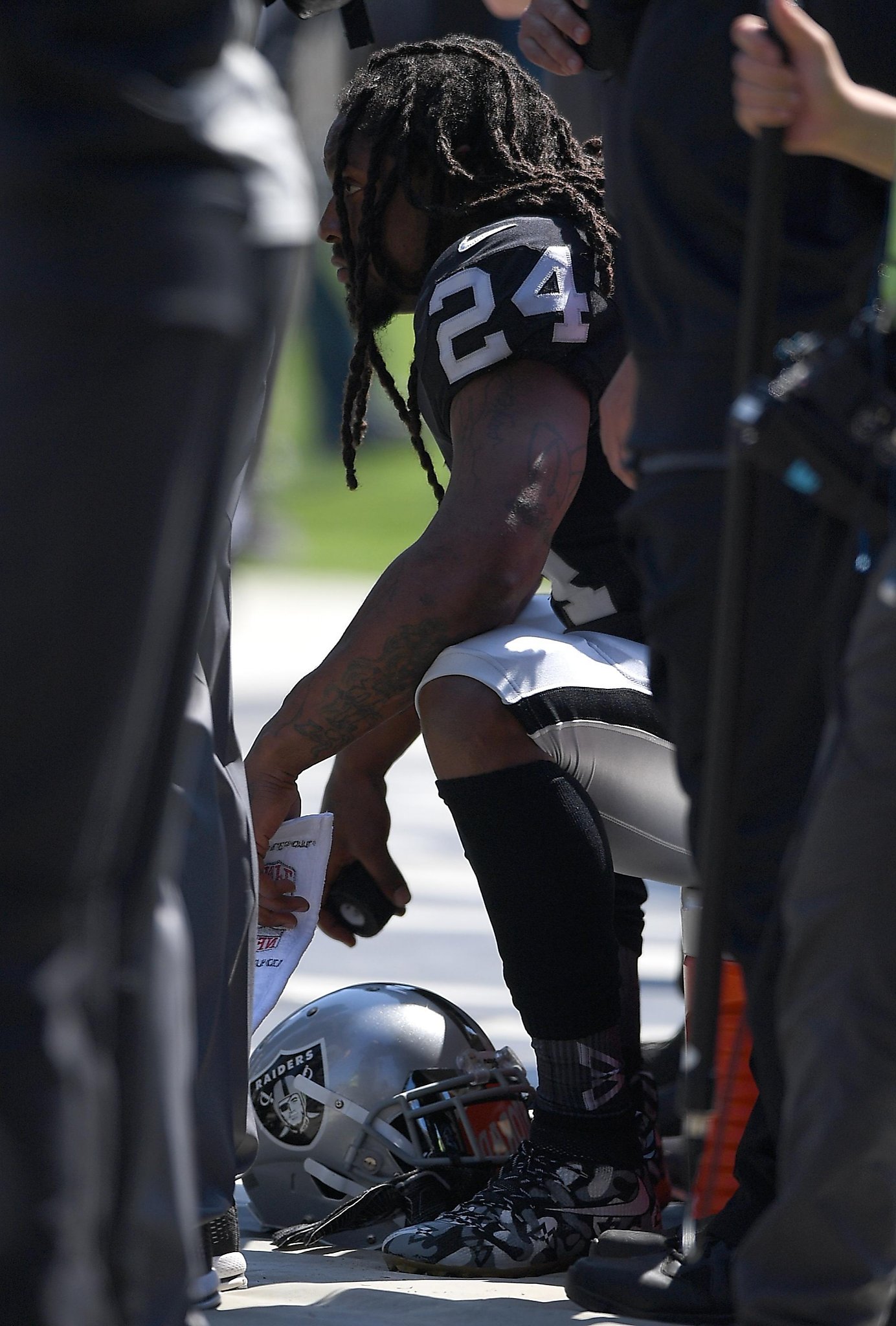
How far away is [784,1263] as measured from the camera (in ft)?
4.71

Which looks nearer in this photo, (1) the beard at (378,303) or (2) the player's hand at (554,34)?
(2) the player's hand at (554,34)

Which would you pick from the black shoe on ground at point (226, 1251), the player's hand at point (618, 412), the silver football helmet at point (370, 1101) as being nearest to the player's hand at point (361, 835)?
the silver football helmet at point (370, 1101)

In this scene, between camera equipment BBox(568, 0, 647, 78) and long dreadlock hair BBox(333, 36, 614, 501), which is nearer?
camera equipment BBox(568, 0, 647, 78)

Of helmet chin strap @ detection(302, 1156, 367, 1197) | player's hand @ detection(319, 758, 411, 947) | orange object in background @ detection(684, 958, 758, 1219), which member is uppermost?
player's hand @ detection(319, 758, 411, 947)

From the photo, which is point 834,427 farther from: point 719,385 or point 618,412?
point 618,412

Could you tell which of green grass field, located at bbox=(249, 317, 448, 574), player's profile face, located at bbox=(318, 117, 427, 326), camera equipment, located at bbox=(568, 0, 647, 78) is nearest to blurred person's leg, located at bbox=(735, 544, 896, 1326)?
camera equipment, located at bbox=(568, 0, 647, 78)

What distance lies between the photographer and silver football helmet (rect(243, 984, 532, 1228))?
276 centimetres

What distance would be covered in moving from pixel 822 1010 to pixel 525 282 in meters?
1.49

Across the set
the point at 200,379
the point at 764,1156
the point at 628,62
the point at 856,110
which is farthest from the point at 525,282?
the point at 200,379

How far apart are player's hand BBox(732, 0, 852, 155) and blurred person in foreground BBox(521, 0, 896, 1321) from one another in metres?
0.18

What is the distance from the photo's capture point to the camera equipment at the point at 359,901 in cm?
300

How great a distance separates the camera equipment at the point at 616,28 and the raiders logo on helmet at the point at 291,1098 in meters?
1.69

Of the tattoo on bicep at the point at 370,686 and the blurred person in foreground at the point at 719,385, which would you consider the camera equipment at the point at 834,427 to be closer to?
the blurred person in foreground at the point at 719,385

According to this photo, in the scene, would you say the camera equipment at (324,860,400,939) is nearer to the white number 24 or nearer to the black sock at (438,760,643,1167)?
the black sock at (438,760,643,1167)
